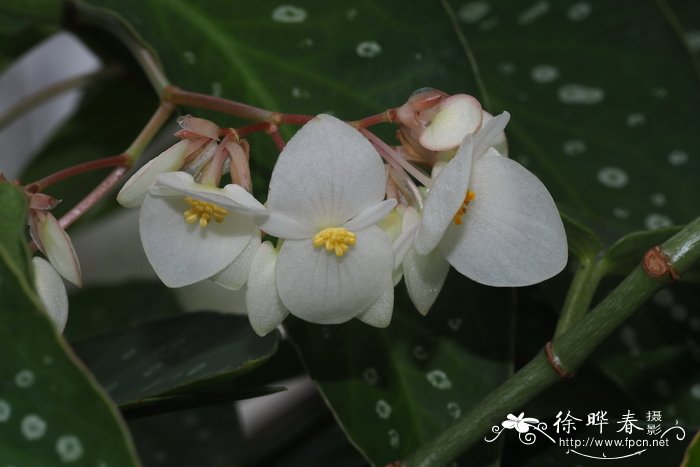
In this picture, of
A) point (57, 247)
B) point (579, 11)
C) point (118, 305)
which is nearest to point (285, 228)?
point (57, 247)

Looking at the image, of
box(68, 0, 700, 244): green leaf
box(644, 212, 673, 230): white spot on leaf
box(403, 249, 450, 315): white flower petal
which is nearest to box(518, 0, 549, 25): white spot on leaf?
box(68, 0, 700, 244): green leaf

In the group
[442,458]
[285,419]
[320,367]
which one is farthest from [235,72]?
[285,419]

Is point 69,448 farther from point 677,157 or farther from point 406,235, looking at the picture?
point 677,157

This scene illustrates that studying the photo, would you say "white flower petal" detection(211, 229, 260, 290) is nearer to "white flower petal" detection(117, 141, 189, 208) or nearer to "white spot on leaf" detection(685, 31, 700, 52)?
"white flower petal" detection(117, 141, 189, 208)

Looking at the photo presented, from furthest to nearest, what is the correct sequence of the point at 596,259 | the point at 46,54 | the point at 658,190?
1. the point at 46,54
2. the point at 658,190
3. the point at 596,259

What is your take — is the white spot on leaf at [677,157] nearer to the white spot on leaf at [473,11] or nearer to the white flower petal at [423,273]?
the white spot on leaf at [473,11]

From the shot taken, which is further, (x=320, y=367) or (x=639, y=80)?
(x=639, y=80)

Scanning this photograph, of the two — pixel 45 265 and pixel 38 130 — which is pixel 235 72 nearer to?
pixel 45 265
